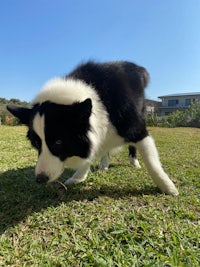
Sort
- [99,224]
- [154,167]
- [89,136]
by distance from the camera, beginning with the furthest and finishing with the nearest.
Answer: [154,167] → [89,136] → [99,224]

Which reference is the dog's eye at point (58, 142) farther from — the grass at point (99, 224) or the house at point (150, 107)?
the house at point (150, 107)

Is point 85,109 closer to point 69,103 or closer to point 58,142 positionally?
→ point 69,103

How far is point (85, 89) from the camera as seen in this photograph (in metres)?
2.83

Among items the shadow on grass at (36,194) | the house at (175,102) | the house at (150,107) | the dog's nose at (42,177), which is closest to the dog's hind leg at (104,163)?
the shadow on grass at (36,194)

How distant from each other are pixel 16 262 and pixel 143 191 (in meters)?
1.76

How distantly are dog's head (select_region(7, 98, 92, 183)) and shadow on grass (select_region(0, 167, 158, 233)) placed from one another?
16.0 inches

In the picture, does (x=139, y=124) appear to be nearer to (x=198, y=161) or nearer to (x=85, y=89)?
(x=85, y=89)

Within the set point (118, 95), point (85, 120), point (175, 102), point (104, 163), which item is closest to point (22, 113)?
point (85, 120)

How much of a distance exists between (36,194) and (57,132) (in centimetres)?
95

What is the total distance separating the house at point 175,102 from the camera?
4219 cm

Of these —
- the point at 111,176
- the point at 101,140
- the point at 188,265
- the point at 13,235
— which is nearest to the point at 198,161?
the point at 111,176

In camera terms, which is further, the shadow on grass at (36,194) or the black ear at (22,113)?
the black ear at (22,113)

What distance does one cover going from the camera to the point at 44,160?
2.51 m

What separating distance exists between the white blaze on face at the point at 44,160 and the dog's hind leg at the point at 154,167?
1.14 meters
